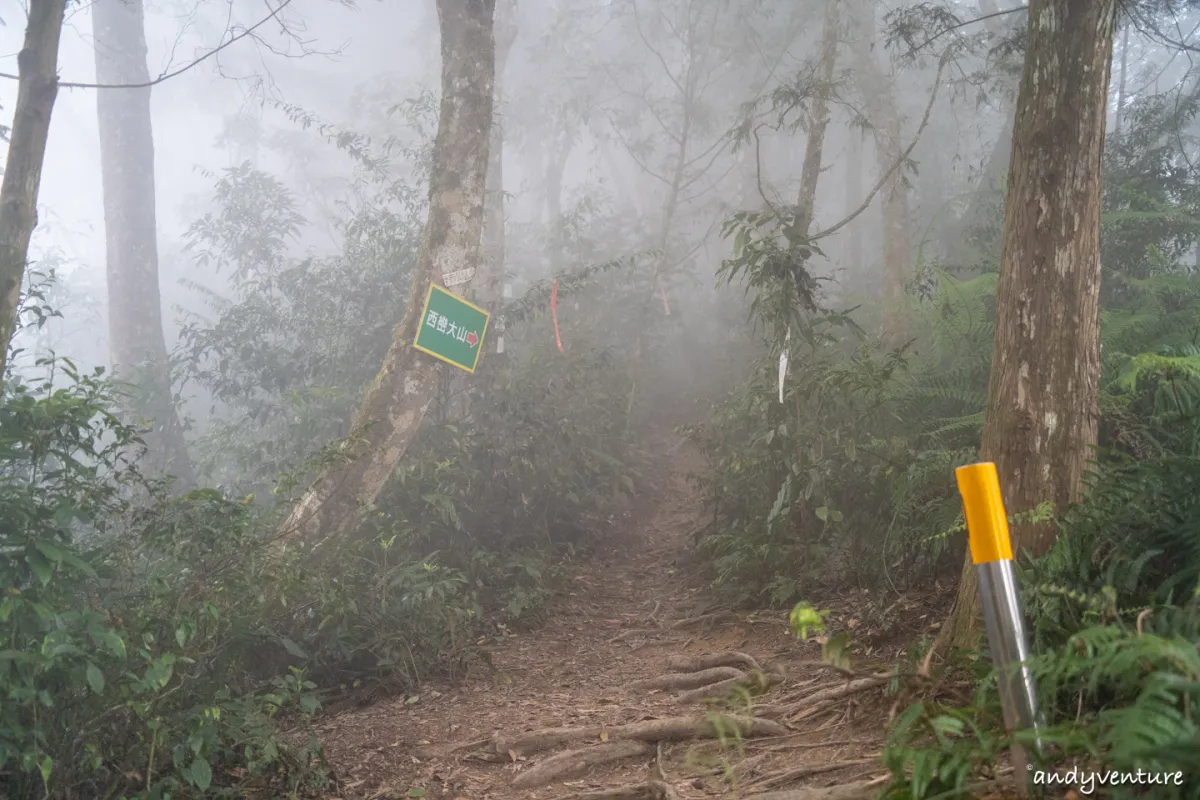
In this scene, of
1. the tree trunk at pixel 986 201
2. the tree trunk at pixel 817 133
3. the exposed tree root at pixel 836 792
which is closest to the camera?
the exposed tree root at pixel 836 792

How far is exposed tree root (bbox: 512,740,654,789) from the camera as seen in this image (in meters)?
4.13

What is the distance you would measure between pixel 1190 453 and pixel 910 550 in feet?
6.10

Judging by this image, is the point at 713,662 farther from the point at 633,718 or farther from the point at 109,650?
the point at 109,650

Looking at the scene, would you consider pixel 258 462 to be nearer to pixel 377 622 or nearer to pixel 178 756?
pixel 377 622

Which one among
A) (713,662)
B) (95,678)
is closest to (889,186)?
(713,662)

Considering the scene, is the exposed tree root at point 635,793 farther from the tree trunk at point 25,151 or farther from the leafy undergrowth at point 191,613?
the tree trunk at point 25,151

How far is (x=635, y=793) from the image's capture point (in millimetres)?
3746

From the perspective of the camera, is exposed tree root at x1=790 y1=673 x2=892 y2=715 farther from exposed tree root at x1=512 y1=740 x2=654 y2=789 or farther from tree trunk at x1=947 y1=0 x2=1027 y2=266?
tree trunk at x1=947 y1=0 x2=1027 y2=266

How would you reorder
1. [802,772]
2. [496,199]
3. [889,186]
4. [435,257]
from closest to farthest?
[802,772] → [435,257] → [496,199] → [889,186]

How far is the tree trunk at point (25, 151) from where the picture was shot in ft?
17.3

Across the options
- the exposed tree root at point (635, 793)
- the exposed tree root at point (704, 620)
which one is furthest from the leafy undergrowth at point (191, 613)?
the exposed tree root at point (635, 793)

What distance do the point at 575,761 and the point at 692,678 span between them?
1144mm

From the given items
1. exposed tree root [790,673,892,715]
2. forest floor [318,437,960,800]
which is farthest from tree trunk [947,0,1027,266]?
exposed tree root [790,673,892,715]

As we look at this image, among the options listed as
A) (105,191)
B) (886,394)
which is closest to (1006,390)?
(886,394)
